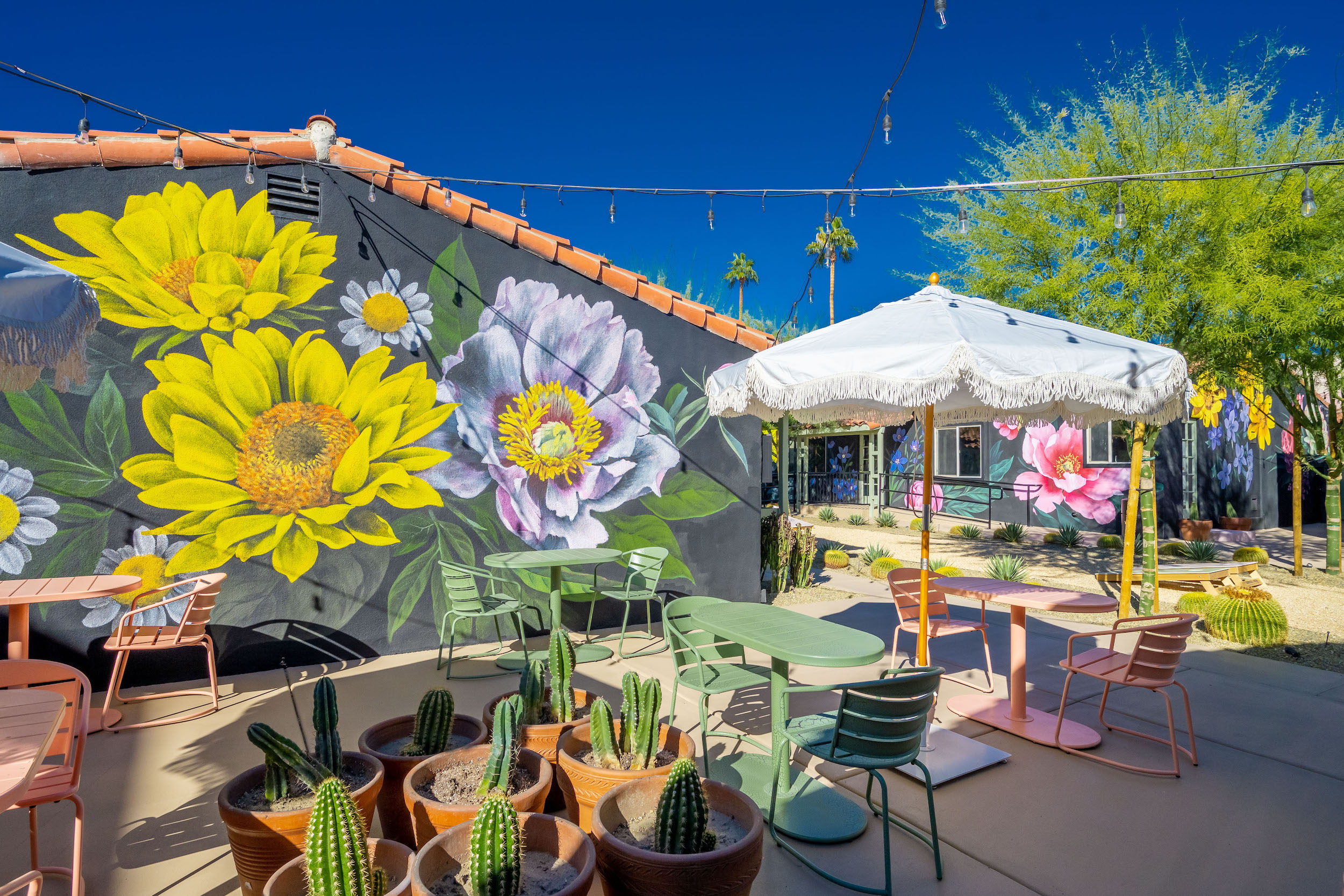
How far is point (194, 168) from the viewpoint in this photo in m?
5.26

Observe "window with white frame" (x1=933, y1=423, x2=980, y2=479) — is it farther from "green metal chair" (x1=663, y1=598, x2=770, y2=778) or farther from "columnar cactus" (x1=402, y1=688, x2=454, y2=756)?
"columnar cactus" (x1=402, y1=688, x2=454, y2=756)

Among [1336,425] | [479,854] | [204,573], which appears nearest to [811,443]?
[1336,425]

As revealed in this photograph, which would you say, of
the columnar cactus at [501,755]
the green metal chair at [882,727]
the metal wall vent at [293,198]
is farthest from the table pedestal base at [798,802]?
the metal wall vent at [293,198]

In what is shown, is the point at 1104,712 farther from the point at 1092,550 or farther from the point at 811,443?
the point at 811,443

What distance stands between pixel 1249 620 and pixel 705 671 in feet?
17.3

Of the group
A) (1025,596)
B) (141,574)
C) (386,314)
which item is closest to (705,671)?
(1025,596)

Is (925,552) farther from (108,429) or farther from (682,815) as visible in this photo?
(108,429)

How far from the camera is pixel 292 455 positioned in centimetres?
542

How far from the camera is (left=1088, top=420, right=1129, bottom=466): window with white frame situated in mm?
13367

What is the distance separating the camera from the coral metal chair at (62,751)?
7.35 ft

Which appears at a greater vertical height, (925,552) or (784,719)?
(925,552)

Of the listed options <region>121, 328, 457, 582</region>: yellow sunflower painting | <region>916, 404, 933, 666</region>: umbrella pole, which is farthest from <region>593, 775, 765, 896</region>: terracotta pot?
<region>121, 328, 457, 582</region>: yellow sunflower painting

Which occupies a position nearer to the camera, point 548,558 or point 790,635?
point 790,635

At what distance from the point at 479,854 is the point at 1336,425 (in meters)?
12.3
